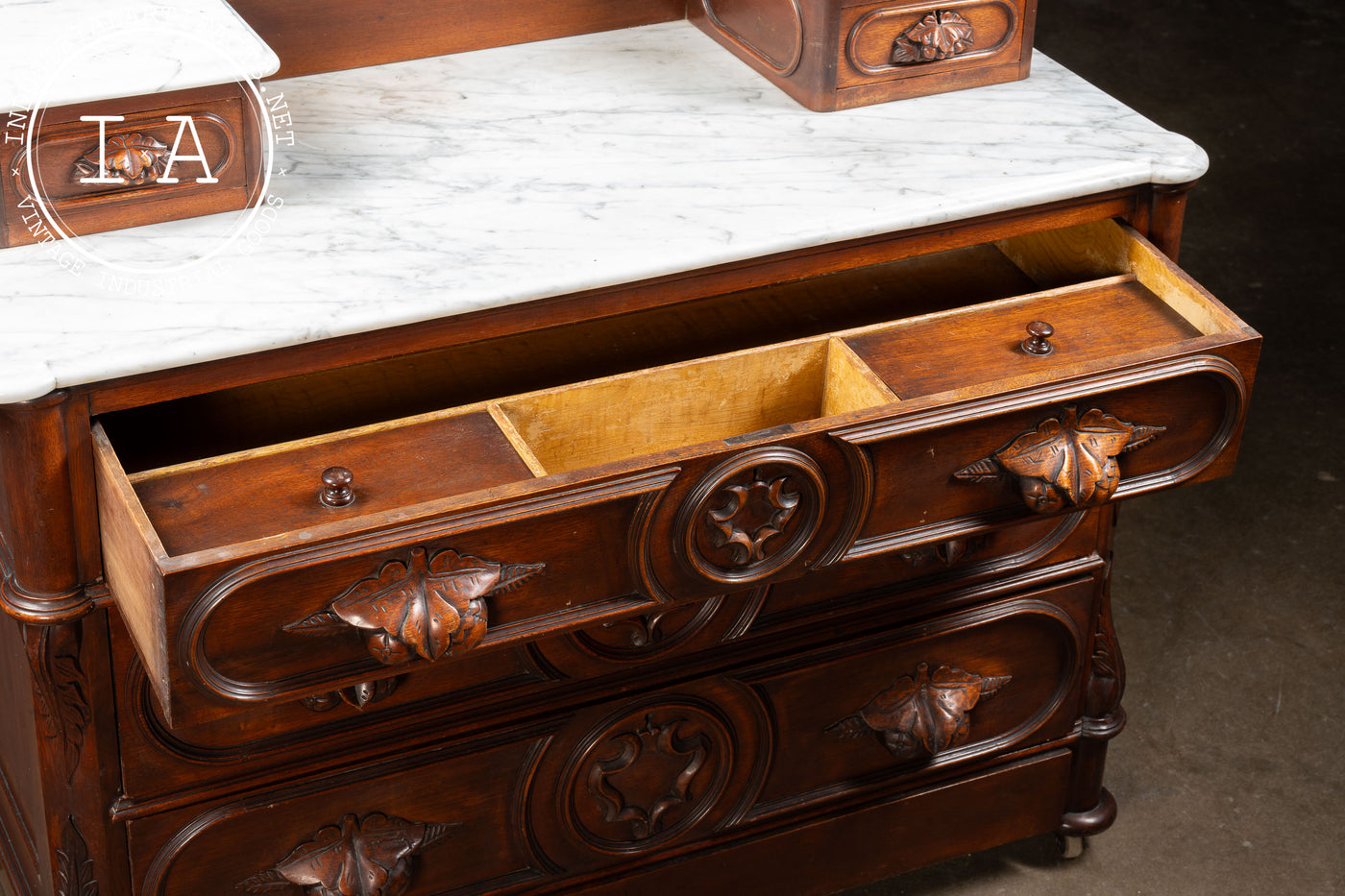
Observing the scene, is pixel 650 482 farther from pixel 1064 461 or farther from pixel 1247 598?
pixel 1247 598

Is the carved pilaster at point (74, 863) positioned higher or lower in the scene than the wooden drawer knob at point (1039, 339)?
lower

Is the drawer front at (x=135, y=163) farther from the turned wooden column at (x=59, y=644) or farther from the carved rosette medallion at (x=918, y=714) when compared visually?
the carved rosette medallion at (x=918, y=714)

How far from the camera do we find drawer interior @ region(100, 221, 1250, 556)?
1.37 meters

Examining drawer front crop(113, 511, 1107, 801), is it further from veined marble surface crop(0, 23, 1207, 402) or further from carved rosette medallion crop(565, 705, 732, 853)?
veined marble surface crop(0, 23, 1207, 402)

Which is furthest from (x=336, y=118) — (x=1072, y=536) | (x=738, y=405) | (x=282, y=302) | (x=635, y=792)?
(x=1072, y=536)

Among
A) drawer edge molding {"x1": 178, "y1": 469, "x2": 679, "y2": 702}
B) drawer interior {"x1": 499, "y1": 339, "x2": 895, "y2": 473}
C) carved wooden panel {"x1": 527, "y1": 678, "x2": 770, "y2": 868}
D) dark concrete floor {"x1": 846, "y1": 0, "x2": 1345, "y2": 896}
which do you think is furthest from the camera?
dark concrete floor {"x1": 846, "y1": 0, "x2": 1345, "y2": 896}

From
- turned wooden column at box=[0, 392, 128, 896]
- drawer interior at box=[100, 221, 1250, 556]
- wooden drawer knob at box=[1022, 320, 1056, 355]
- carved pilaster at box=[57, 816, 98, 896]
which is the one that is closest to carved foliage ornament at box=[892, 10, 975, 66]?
drawer interior at box=[100, 221, 1250, 556]

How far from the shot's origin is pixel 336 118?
1.75m

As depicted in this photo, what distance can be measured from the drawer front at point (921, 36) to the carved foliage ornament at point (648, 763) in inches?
29.1

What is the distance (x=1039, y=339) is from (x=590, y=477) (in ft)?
1.68

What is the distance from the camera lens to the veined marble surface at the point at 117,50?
1407 mm

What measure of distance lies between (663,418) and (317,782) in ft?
1.62

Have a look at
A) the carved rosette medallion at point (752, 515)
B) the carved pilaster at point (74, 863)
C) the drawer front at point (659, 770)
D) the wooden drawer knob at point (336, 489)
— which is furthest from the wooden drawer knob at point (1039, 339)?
the carved pilaster at point (74, 863)

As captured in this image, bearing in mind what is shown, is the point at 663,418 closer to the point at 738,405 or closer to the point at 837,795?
the point at 738,405
